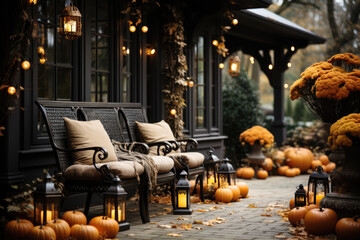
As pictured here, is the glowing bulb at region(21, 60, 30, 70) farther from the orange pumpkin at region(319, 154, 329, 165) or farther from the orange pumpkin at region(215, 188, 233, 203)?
the orange pumpkin at region(319, 154, 329, 165)

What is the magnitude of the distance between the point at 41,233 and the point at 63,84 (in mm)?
2509

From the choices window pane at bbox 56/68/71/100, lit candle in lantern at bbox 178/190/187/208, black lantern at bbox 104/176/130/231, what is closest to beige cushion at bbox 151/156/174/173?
lit candle in lantern at bbox 178/190/187/208

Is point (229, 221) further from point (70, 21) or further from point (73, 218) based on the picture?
point (70, 21)

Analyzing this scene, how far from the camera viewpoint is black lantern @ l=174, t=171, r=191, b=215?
5.69 meters

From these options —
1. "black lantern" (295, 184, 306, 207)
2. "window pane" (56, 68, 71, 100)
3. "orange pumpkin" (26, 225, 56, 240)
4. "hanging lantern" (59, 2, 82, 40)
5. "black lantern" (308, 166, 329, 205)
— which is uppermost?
"hanging lantern" (59, 2, 82, 40)

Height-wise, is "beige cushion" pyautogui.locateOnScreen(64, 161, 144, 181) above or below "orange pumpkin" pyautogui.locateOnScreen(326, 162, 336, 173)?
above

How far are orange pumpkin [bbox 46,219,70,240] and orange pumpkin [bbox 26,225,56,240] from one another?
0.31ft

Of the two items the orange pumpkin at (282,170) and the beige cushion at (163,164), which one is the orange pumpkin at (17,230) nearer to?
the beige cushion at (163,164)

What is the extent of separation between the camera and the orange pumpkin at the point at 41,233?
3.97 metres

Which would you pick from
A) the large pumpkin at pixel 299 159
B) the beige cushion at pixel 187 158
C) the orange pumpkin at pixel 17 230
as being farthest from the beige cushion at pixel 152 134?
the large pumpkin at pixel 299 159

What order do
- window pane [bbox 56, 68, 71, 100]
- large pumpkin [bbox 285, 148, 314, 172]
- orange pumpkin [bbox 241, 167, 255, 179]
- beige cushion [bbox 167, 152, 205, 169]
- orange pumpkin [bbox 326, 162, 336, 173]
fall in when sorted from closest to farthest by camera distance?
window pane [bbox 56, 68, 71, 100]
beige cushion [bbox 167, 152, 205, 169]
orange pumpkin [bbox 241, 167, 255, 179]
orange pumpkin [bbox 326, 162, 336, 173]
large pumpkin [bbox 285, 148, 314, 172]

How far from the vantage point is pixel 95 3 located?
667 cm

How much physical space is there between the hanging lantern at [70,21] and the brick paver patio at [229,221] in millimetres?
2008

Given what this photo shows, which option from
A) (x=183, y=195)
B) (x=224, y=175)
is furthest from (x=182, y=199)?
(x=224, y=175)
